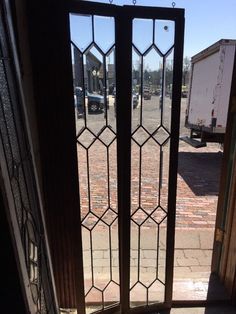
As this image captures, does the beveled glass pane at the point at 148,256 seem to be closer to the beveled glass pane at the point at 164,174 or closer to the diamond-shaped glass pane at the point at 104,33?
the beveled glass pane at the point at 164,174

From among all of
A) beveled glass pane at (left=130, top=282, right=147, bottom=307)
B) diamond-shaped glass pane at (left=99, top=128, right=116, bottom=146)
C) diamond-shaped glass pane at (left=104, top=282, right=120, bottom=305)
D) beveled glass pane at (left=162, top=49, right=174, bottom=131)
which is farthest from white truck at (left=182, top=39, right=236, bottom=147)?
diamond-shaped glass pane at (left=104, top=282, right=120, bottom=305)

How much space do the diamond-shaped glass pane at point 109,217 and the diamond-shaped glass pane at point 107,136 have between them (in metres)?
0.46

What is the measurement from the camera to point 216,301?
6.75 ft

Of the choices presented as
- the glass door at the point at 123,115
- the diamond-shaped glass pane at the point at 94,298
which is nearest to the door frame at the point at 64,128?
the glass door at the point at 123,115

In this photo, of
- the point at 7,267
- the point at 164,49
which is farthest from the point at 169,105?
the point at 7,267

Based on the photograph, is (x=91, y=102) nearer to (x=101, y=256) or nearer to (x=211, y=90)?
(x=101, y=256)

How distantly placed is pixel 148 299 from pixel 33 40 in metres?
1.91

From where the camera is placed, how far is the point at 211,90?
6012mm

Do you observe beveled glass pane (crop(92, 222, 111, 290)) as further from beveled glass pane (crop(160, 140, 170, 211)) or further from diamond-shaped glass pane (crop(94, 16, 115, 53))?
diamond-shaped glass pane (crop(94, 16, 115, 53))

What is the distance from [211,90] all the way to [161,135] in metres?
4.94

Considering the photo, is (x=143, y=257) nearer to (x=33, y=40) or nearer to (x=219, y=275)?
(x=219, y=275)

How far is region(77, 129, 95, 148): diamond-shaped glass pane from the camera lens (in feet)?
5.08

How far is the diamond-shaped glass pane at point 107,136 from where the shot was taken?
5.16 ft

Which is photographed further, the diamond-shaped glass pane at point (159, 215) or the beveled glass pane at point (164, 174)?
the diamond-shaped glass pane at point (159, 215)
